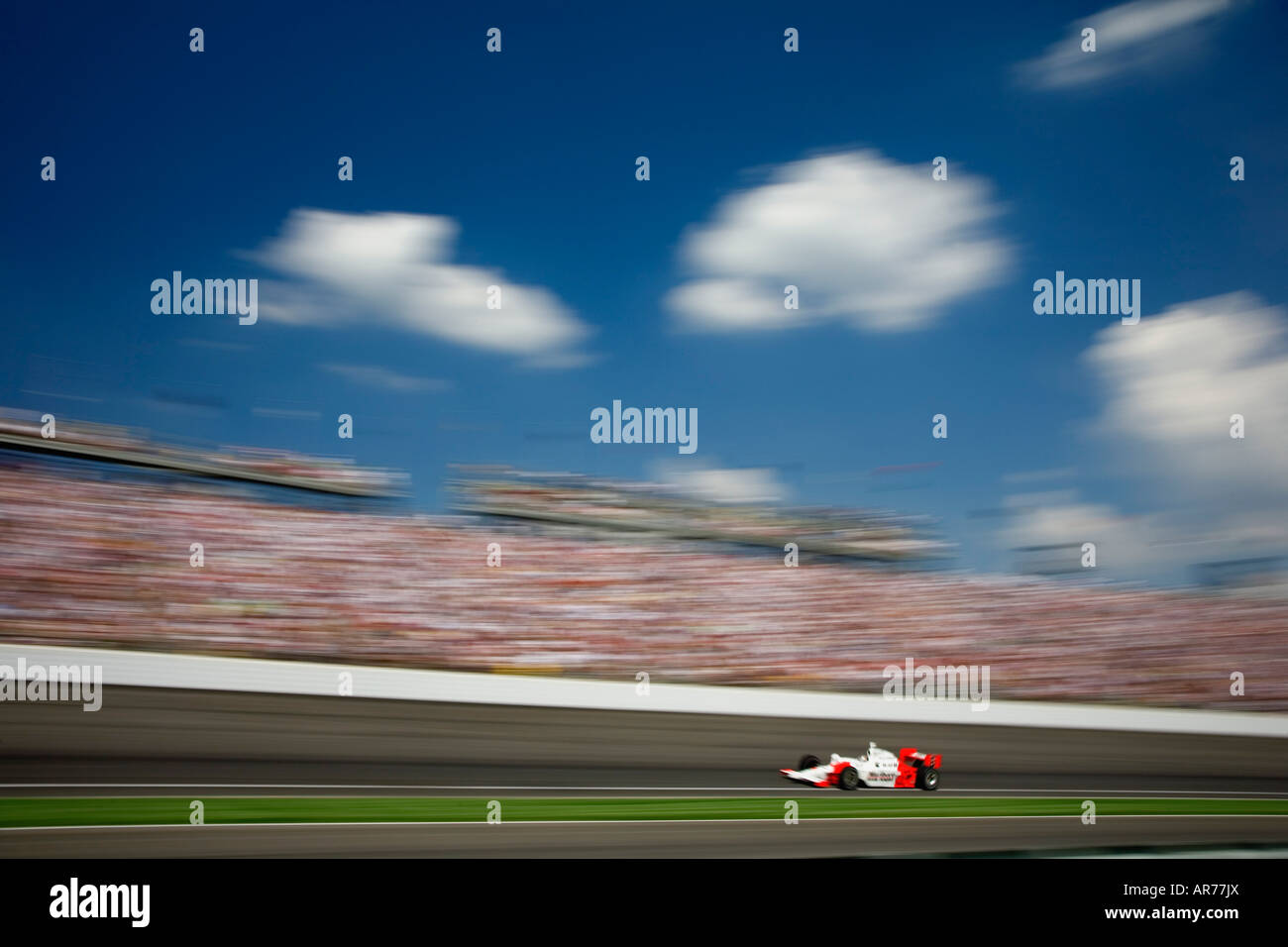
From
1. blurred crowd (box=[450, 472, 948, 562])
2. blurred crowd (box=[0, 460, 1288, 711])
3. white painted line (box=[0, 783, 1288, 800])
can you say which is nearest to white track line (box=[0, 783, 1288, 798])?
white painted line (box=[0, 783, 1288, 800])

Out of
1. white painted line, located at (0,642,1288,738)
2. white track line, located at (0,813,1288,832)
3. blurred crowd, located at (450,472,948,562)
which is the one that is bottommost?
white track line, located at (0,813,1288,832)

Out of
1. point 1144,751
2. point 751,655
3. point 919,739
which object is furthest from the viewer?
point 751,655

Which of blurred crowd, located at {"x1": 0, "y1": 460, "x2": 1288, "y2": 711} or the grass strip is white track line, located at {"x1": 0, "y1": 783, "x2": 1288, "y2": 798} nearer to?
the grass strip

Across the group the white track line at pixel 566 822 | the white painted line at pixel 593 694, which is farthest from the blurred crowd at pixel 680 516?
the white track line at pixel 566 822

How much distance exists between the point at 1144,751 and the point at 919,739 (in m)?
1.48

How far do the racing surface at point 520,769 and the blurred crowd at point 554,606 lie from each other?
40 centimetres

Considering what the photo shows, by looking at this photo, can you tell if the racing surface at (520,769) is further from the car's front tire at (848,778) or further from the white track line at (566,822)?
the car's front tire at (848,778)

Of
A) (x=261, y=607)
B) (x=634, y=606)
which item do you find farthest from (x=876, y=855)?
(x=261, y=607)

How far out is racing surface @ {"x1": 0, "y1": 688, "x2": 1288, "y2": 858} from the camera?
326cm

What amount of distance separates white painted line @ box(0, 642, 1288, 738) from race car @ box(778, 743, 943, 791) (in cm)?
50

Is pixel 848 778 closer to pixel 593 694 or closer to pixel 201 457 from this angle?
pixel 593 694
